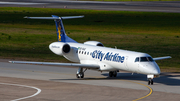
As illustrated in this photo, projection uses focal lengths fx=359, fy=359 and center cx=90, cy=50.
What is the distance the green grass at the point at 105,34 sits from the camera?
161 ft

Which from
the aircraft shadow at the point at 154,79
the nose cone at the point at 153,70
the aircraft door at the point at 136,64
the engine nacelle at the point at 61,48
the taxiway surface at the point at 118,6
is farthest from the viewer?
the taxiway surface at the point at 118,6

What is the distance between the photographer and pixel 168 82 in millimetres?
31156

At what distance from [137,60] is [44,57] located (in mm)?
19639

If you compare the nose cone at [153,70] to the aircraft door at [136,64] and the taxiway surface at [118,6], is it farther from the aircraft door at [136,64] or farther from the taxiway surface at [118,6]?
the taxiway surface at [118,6]

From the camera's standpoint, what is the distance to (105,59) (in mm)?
31781

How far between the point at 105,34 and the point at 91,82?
3651 cm

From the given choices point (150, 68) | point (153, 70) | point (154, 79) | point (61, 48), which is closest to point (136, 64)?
point (150, 68)

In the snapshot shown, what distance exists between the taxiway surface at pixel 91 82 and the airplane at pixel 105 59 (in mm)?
1166

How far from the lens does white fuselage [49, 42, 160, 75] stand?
1134 inches

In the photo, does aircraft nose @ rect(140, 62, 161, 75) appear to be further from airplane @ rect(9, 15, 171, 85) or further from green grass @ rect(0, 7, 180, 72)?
green grass @ rect(0, 7, 180, 72)

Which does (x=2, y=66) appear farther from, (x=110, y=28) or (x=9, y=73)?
(x=110, y=28)

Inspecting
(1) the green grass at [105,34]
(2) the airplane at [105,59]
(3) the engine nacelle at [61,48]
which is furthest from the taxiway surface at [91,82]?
(1) the green grass at [105,34]

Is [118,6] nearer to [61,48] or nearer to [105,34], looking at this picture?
[105,34]

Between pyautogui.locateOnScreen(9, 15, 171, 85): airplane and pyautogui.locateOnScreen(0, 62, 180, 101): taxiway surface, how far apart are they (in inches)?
45.9
